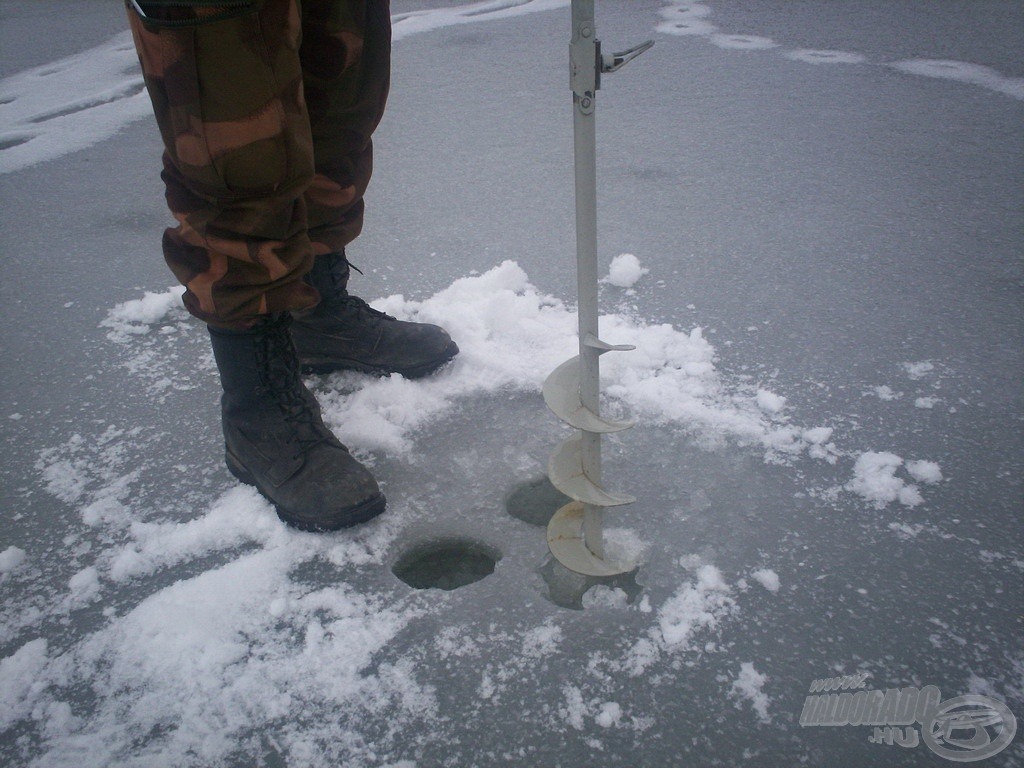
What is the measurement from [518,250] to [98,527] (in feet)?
4.67

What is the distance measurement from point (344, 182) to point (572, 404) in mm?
773

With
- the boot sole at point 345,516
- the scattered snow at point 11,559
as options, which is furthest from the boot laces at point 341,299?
the scattered snow at point 11,559

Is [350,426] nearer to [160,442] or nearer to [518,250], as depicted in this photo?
[160,442]

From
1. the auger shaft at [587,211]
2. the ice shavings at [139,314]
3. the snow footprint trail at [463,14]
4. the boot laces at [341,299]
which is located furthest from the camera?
the snow footprint trail at [463,14]

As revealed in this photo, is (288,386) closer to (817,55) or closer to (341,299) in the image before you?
(341,299)

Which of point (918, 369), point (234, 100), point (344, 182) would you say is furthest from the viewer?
point (918, 369)

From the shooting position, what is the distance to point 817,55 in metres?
3.85

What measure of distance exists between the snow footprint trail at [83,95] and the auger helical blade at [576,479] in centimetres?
307

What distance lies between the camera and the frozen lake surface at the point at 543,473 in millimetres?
1161

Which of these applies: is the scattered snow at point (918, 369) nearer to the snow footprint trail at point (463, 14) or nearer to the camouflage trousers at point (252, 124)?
the camouflage trousers at point (252, 124)

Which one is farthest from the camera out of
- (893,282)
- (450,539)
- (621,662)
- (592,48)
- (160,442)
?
(893,282)

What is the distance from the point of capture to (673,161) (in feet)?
9.76

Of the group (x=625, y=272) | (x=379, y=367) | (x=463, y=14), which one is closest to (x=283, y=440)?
(x=379, y=367)

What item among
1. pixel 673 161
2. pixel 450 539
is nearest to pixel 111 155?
pixel 673 161
